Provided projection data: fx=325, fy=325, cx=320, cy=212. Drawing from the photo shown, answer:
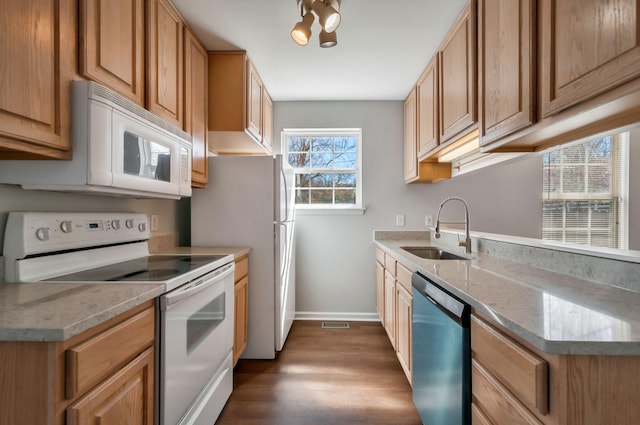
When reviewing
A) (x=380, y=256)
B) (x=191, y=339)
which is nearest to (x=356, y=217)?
(x=380, y=256)

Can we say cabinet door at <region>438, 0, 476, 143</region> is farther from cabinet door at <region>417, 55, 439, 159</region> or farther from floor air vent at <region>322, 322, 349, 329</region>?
floor air vent at <region>322, 322, 349, 329</region>

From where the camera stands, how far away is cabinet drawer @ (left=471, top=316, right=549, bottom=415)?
0.77 meters

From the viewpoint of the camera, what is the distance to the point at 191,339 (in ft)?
4.85

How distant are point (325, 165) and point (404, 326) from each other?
203cm

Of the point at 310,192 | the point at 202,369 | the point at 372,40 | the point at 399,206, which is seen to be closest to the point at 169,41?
the point at 372,40

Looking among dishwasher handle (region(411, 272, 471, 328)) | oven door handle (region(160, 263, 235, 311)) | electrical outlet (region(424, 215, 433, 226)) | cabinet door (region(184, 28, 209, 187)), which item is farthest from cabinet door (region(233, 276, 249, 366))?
electrical outlet (region(424, 215, 433, 226))

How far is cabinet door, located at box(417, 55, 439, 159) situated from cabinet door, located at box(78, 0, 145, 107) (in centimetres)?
192

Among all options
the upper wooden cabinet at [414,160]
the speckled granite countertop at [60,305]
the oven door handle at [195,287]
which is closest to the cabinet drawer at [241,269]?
the oven door handle at [195,287]

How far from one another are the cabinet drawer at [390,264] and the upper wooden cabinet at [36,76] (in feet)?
6.84

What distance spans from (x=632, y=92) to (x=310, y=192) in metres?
2.89

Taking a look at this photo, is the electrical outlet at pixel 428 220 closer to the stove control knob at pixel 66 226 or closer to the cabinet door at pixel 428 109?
the cabinet door at pixel 428 109

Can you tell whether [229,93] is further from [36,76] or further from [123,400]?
[123,400]

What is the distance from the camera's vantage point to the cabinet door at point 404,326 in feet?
6.61

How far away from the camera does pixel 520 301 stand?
1.02 m
